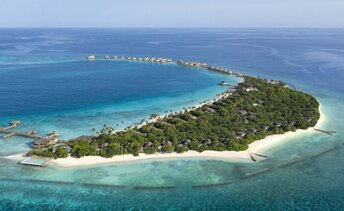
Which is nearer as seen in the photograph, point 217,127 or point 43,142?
point 43,142

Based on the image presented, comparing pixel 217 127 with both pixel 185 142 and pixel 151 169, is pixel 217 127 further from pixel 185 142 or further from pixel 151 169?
pixel 151 169

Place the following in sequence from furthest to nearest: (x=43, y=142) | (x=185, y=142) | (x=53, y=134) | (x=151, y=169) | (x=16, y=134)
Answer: (x=16, y=134), (x=53, y=134), (x=185, y=142), (x=43, y=142), (x=151, y=169)

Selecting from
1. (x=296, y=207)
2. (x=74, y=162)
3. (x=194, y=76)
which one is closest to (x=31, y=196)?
(x=74, y=162)

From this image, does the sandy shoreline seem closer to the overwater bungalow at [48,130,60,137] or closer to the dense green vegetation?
the dense green vegetation

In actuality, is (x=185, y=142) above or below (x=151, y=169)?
above

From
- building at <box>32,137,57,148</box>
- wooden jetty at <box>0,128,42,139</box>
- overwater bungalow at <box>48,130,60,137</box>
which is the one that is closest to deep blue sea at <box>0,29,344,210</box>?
overwater bungalow at <box>48,130,60,137</box>

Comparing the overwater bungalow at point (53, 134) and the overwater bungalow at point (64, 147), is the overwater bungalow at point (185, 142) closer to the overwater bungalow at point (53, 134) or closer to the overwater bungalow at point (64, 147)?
the overwater bungalow at point (64, 147)

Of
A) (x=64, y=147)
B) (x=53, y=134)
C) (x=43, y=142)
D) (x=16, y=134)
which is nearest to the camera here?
(x=64, y=147)

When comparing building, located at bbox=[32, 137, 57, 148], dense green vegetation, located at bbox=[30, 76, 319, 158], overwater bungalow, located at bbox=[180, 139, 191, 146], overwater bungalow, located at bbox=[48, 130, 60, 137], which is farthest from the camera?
overwater bungalow, located at bbox=[48, 130, 60, 137]

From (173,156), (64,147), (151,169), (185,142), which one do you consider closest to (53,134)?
(64,147)
